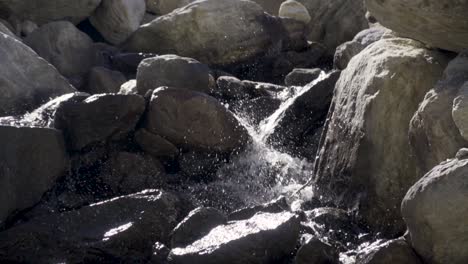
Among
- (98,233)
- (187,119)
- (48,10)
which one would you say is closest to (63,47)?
(48,10)

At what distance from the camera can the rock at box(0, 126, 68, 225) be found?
563 centimetres

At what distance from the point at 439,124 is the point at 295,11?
20.7 feet

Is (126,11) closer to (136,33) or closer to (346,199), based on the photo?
(136,33)

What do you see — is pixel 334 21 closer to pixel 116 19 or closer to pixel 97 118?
pixel 116 19

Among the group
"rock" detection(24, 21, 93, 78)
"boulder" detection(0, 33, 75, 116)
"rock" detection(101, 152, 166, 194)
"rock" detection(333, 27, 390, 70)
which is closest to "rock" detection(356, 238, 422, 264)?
"rock" detection(101, 152, 166, 194)

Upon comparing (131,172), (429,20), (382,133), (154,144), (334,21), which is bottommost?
(131,172)

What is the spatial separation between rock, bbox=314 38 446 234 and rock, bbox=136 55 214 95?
2.06 metres

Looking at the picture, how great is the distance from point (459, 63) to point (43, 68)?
4270 mm

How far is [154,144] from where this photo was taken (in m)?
6.56

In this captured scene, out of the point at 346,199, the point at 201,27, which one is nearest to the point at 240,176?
the point at 346,199

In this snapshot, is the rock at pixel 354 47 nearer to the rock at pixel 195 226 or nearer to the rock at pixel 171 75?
the rock at pixel 171 75

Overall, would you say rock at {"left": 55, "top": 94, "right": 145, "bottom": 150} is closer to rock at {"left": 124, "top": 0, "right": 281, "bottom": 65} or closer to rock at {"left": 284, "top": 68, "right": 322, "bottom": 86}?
rock at {"left": 284, "top": 68, "right": 322, "bottom": 86}

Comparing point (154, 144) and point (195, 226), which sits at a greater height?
point (195, 226)

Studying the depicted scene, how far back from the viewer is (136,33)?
9.97 meters
